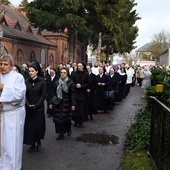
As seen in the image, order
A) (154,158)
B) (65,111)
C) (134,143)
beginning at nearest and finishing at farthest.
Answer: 1. (154,158)
2. (134,143)
3. (65,111)

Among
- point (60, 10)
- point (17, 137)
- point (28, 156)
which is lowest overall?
point (28, 156)

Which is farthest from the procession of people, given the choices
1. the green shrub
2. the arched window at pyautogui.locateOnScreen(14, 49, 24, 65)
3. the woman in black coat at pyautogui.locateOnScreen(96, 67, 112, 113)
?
the arched window at pyautogui.locateOnScreen(14, 49, 24, 65)

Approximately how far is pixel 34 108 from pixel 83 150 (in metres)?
1.40

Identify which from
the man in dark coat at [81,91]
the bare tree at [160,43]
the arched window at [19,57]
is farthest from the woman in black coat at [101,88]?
the bare tree at [160,43]

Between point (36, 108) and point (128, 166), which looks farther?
point (36, 108)

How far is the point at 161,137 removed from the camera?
4949 millimetres

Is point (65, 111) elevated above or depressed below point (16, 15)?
below

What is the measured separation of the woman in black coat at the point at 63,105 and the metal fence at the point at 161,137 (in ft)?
8.78

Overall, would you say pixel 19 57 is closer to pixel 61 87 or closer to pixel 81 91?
pixel 81 91

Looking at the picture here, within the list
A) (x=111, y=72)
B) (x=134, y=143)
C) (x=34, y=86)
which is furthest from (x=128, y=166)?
(x=111, y=72)

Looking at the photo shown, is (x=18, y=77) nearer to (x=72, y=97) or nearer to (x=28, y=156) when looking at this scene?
(x=28, y=156)

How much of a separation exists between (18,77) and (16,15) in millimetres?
47481

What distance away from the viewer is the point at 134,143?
7441 mm

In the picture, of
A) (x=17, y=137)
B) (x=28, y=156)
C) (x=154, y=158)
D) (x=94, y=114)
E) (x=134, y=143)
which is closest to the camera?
(x=17, y=137)
